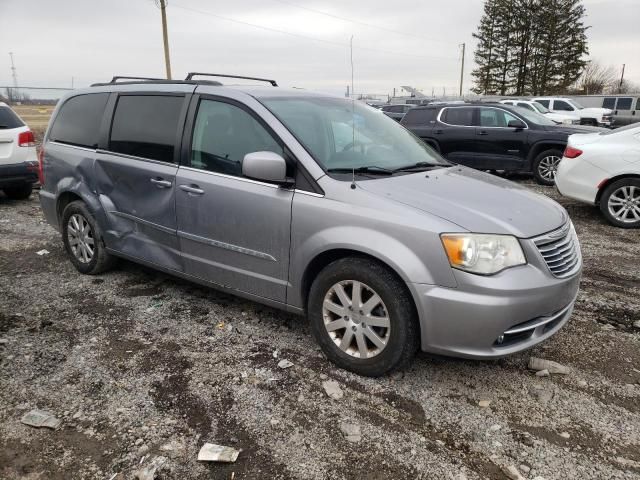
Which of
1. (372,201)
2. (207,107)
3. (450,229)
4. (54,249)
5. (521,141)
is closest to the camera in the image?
(450,229)

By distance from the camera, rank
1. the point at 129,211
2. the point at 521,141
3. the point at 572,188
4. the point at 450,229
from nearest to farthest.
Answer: the point at 450,229
the point at 129,211
the point at 572,188
the point at 521,141

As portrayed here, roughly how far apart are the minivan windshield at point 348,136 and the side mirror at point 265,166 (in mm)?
254

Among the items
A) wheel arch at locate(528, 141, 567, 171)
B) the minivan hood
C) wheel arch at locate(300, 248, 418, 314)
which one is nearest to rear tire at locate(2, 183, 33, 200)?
wheel arch at locate(300, 248, 418, 314)

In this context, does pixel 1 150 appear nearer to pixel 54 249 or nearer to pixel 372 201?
pixel 54 249

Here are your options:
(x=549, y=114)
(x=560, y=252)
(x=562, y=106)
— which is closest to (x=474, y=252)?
(x=560, y=252)

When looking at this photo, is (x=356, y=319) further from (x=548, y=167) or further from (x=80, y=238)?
(x=548, y=167)

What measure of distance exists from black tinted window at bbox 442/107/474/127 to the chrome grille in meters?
8.28

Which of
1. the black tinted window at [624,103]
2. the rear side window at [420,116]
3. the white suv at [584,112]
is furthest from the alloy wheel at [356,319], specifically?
the black tinted window at [624,103]

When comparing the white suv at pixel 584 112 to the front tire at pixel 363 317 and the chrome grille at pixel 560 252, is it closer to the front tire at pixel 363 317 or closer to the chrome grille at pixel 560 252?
the chrome grille at pixel 560 252

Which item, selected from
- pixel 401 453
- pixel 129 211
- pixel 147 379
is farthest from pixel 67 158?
pixel 401 453

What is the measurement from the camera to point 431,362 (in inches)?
132

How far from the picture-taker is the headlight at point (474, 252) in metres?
2.70

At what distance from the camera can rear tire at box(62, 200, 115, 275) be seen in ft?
15.3

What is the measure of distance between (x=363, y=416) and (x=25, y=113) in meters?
32.1
